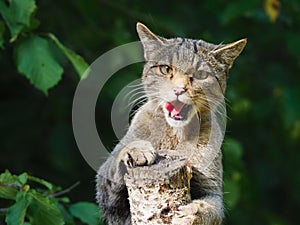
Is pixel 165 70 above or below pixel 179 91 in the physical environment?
above

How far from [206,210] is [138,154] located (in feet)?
1.65

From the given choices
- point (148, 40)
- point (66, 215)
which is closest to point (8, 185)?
point (66, 215)

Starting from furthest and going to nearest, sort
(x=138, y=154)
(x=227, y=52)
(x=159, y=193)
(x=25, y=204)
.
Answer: (x=227, y=52) → (x=25, y=204) → (x=138, y=154) → (x=159, y=193)

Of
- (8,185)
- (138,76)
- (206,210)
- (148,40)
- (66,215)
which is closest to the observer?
(206,210)

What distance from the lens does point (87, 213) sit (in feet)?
17.6

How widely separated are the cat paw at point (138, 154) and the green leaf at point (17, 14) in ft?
4.25

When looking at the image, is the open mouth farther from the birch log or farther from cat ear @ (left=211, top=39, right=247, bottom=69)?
the birch log

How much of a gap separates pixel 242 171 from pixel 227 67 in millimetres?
2760

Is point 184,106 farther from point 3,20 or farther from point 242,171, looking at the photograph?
point 242,171

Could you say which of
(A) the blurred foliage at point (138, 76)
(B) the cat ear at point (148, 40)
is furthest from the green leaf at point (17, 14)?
(A) the blurred foliage at point (138, 76)

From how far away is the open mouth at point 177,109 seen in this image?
4809mm

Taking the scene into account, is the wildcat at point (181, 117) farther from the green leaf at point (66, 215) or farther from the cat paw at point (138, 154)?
the green leaf at point (66, 215)

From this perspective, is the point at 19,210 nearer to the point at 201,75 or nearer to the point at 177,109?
the point at 177,109

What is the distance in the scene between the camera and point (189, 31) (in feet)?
Result: 28.0
